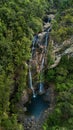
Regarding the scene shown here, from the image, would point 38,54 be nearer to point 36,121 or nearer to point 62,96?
point 62,96

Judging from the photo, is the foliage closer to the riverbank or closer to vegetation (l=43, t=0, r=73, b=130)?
vegetation (l=43, t=0, r=73, b=130)

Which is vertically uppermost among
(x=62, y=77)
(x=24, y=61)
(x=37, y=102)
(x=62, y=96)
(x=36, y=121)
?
(x=24, y=61)

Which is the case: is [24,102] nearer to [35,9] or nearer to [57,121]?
[57,121]

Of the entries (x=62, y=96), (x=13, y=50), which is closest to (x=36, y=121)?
(x=62, y=96)

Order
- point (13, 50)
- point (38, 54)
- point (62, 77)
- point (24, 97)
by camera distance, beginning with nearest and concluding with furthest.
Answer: point (24, 97), point (13, 50), point (62, 77), point (38, 54)

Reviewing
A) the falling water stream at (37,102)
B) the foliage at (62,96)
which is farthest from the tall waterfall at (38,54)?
the foliage at (62,96)

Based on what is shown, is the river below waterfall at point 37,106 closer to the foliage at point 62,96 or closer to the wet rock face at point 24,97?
the wet rock face at point 24,97
